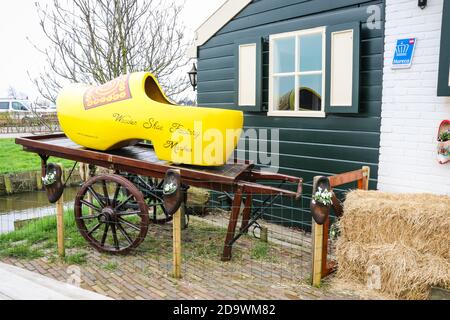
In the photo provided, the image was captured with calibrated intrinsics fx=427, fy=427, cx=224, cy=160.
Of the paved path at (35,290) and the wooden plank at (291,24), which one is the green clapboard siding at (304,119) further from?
the paved path at (35,290)

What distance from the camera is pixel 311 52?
17.7 ft

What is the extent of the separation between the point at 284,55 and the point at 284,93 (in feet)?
1.66

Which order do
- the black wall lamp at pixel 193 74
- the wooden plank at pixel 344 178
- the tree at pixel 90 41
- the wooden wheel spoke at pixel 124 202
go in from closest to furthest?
the wooden plank at pixel 344 178 < the wooden wheel spoke at pixel 124 202 < the black wall lamp at pixel 193 74 < the tree at pixel 90 41

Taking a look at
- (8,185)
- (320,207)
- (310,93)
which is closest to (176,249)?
(320,207)

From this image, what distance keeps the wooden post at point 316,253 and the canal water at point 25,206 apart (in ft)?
16.7

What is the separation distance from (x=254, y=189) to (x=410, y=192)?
69.1 inches

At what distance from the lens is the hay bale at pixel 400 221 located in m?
3.56

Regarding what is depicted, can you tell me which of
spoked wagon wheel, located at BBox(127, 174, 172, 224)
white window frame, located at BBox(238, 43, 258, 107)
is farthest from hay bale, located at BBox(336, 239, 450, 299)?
white window frame, located at BBox(238, 43, 258, 107)

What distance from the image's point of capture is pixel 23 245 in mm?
4953

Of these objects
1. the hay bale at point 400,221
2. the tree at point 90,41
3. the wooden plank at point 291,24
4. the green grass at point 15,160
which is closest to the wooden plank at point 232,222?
the hay bale at point 400,221
